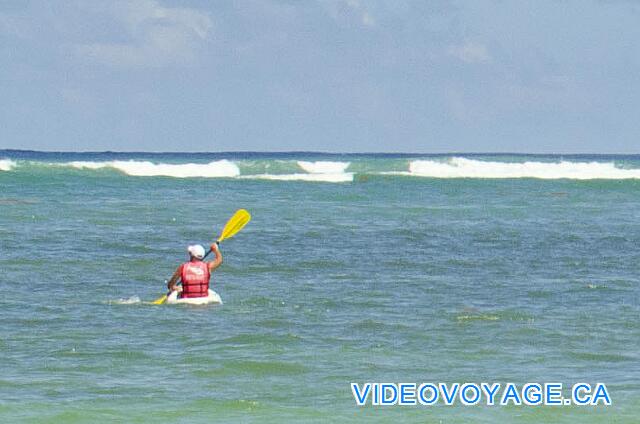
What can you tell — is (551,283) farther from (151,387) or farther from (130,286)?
(151,387)

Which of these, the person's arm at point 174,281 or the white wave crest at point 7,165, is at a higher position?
the white wave crest at point 7,165

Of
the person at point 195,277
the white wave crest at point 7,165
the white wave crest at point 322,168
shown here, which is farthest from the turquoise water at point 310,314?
the white wave crest at point 322,168

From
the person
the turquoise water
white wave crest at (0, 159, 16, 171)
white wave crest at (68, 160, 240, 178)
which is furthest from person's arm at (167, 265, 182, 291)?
white wave crest at (0, 159, 16, 171)

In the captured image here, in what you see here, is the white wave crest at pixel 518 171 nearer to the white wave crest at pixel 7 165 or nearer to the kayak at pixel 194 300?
the white wave crest at pixel 7 165

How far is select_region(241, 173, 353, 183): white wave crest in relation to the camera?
6438 cm

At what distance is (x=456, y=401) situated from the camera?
11.8 metres

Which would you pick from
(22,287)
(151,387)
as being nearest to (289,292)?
(22,287)

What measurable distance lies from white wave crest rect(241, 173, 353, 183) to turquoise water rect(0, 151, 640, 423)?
92.6 ft

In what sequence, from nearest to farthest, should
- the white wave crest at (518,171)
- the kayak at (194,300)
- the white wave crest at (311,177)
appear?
the kayak at (194,300) → the white wave crest at (311,177) → the white wave crest at (518,171)

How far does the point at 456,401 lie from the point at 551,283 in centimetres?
850

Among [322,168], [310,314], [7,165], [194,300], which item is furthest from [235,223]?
[7,165]

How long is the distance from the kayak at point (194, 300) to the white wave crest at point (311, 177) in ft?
147

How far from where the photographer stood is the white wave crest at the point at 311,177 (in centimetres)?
6438

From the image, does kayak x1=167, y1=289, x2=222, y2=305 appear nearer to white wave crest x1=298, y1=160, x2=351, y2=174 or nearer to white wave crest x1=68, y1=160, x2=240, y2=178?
white wave crest x1=68, y1=160, x2=240, y2=178
